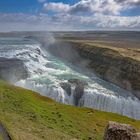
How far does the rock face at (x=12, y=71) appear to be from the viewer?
233 ft

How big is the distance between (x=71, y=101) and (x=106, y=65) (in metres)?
30.7

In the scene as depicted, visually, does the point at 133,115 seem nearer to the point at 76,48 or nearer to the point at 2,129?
the point at 2,129

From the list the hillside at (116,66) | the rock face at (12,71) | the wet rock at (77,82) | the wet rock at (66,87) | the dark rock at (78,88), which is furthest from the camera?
the hillside at (116,66)

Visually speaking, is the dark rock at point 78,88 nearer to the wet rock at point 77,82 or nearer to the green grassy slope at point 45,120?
the wet rock at point 77,82

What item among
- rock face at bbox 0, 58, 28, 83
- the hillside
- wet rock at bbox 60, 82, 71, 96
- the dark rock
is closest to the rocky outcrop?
the hillside

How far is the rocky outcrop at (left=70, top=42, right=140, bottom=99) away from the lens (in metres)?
74.5

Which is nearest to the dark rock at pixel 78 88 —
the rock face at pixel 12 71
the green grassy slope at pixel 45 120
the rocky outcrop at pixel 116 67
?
the rocky outcrop at pixel 116 67

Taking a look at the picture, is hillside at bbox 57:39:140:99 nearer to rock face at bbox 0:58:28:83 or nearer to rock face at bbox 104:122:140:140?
rock face at bbox 0:58:28:83

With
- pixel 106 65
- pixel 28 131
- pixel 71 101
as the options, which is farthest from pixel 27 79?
pixel 28 131

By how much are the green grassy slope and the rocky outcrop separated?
92.4ft

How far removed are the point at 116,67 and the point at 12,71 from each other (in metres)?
29.7

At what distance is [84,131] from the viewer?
3500cm

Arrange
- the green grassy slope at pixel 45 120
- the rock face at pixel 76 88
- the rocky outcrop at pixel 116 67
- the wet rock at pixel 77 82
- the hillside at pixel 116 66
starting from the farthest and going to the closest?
the hillside at pixel 116 66
the rocky outcrop at pixel 116 67
the wet rock at pixel 77 82
the rock face at pixel 76 88
the green grassy slope at pixel 45 120

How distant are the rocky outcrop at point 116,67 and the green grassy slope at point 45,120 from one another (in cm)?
2816
